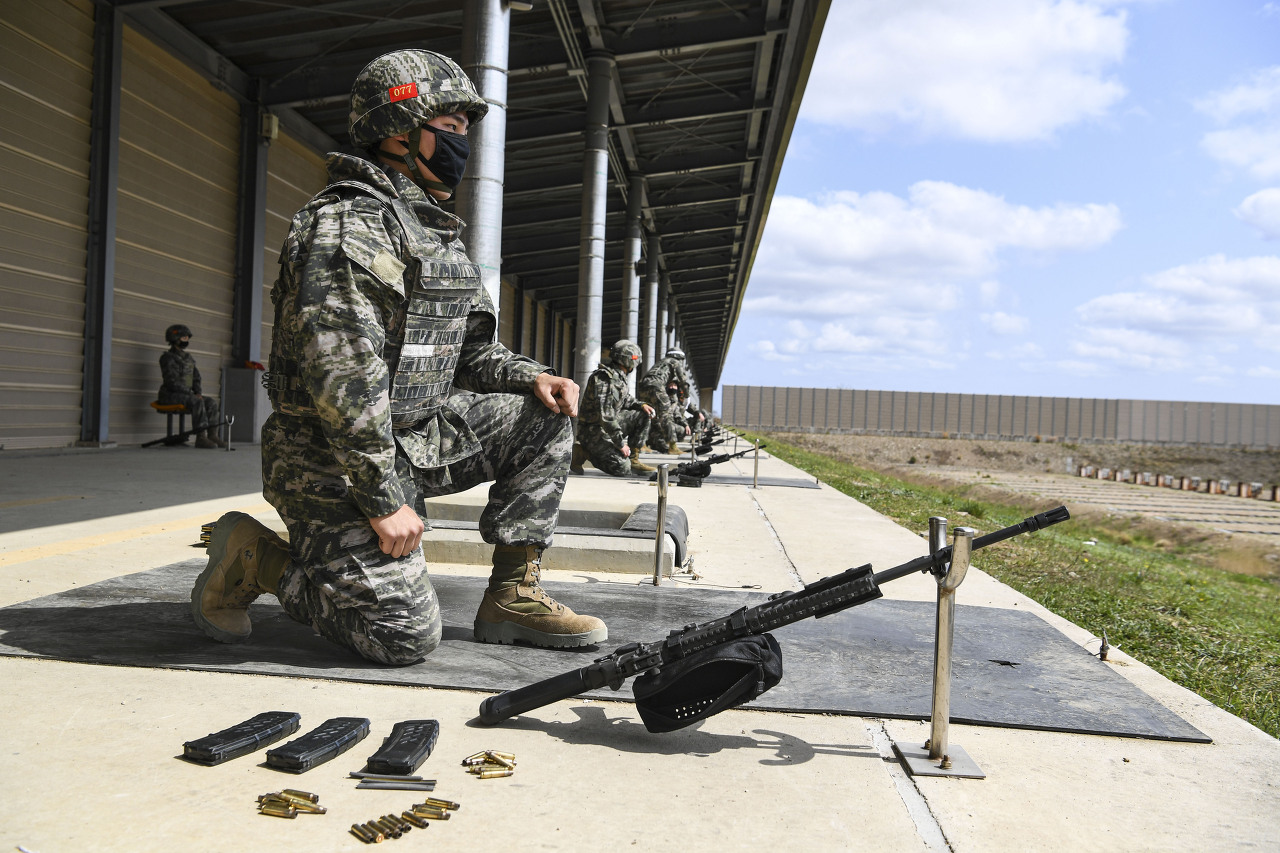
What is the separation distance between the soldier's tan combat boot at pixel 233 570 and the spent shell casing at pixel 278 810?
3.95ft

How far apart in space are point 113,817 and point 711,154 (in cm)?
2056

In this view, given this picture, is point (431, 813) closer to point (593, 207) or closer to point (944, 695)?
point (944, 695)

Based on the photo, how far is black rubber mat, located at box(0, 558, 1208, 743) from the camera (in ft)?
8.71

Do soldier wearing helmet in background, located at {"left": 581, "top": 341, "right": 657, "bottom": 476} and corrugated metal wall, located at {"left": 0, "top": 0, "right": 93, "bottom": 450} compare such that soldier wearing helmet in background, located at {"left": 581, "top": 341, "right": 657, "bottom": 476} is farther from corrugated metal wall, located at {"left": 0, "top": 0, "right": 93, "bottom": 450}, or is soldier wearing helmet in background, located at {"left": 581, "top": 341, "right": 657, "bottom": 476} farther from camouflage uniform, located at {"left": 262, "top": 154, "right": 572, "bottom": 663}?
camouflage uniform, located at {"left": 262, "top": 154, "right": 572, "bottom": 663}

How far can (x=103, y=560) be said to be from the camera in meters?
4.36

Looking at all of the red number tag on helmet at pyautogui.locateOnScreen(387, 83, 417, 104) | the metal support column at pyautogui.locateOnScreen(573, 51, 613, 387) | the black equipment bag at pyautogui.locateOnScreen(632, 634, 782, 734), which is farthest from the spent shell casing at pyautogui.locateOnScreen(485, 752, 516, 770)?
the metal support column at pyautogui.locateOnScreen(573, 51, 613, 387)

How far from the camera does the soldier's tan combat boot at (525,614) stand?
10.1 ft

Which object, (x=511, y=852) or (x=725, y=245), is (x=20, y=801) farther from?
(x=725, y=245)

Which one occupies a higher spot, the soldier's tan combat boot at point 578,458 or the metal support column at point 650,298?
the metal support column at point 650,298

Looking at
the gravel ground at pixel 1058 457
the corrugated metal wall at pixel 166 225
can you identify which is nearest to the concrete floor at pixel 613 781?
the corrugated metal wall at pixel 166 225

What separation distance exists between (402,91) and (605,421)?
7.82 meters

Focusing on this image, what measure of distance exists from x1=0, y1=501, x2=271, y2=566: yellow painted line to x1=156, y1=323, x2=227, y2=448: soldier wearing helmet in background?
7.37 metres

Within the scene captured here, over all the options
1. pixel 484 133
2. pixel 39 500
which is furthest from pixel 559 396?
pixel 39 500

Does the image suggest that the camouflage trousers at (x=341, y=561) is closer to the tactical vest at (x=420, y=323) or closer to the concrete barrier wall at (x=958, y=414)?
the tactical vest at (x=420, y=323)
